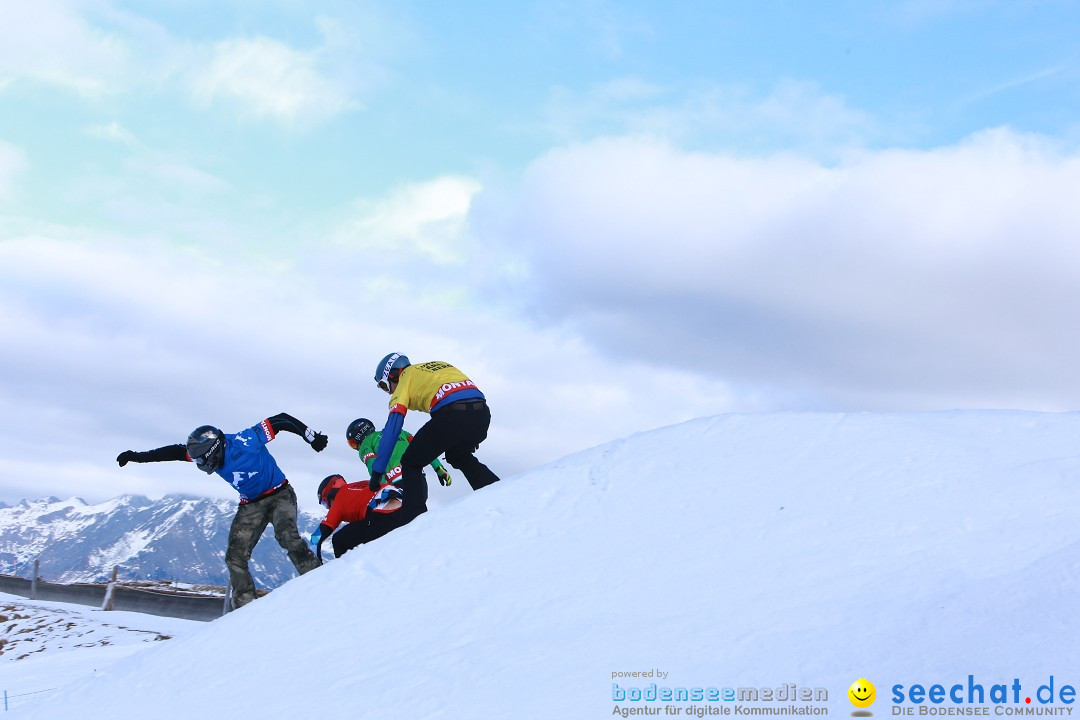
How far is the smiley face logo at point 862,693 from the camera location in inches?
132

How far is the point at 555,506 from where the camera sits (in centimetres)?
572

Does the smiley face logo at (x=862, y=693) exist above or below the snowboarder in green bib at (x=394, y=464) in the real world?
below

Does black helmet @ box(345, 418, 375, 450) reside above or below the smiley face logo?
above

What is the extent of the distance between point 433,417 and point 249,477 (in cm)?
249

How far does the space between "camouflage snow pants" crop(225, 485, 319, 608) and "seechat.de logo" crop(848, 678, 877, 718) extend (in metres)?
6.36

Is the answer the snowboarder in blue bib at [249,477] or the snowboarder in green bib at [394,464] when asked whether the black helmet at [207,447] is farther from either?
the snowboarder in green bib at [394,464]

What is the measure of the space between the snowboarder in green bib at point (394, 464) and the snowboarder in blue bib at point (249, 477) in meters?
0.77

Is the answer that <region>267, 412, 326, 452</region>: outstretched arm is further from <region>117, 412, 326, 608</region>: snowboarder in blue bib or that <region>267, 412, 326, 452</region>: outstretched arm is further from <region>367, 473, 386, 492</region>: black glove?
<region>367, 473, 386, 492</region>: black glove

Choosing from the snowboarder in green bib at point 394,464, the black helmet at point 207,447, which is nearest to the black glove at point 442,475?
the snowboarder in green bib at point 394,464

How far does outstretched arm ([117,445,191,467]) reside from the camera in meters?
9.05

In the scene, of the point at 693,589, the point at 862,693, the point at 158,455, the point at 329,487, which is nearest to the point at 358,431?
the point at 329,487

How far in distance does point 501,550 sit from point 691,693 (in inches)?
74.4

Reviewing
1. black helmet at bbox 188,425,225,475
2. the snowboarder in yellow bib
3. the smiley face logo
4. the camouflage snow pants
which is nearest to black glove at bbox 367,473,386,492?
the snowboarder in yellow bib

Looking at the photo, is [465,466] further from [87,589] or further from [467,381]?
[87,589]
